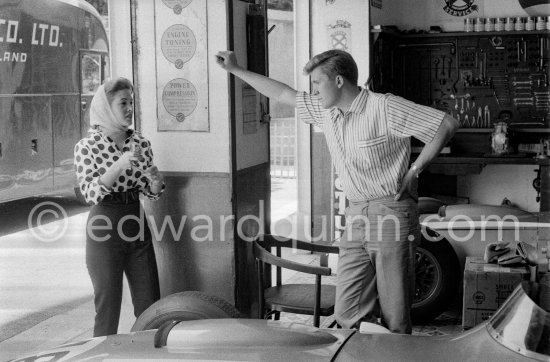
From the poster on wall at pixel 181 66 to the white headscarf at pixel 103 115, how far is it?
20.9 inches

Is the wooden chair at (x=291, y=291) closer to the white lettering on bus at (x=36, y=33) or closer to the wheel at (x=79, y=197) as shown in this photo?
the white lettering on bus at (x=36, y=33)

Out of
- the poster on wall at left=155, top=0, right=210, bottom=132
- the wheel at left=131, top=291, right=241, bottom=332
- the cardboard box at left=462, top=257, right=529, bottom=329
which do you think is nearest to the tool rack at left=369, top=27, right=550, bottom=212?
the cardboard box at left=462, top=257, right=529, bottom=329

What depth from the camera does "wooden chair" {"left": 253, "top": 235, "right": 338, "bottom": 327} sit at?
4055 mm

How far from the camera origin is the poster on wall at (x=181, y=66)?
15.4 feet

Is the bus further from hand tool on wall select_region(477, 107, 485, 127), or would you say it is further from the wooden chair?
the wooden chair

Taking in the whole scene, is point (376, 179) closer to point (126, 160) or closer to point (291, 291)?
point (291, 291)

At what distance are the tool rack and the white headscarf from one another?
4.75 meters

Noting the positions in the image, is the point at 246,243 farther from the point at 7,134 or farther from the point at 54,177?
the point at 54,177

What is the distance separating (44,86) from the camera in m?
9.62

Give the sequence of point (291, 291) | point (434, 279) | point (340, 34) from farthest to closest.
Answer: point (340, 34) → point (434, 279) → point (291, 291)

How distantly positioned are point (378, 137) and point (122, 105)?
4.91 ft

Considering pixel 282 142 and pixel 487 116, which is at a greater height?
pixel 487 116

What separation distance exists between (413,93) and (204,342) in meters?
6.95

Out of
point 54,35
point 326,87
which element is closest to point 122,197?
point 326,87
